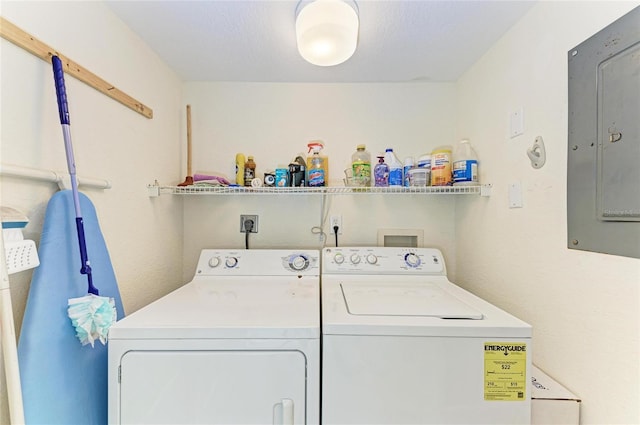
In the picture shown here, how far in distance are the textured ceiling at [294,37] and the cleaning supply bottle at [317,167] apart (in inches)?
18.7

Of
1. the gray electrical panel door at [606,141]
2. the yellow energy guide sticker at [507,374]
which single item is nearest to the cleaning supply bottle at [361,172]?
the gray electrical panel door at [606,141]

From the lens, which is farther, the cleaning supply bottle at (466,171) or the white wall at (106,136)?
the cleaning supply bottle at (466,171)

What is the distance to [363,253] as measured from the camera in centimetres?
175

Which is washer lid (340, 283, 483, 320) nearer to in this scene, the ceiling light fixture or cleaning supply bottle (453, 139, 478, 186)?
cleaning supply bottle (453, 139, 478, 186)

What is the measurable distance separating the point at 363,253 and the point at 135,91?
1533 millimetres

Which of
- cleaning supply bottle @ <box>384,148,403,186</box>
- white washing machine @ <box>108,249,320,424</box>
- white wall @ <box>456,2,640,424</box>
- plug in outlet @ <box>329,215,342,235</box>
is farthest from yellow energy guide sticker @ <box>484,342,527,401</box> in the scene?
plug in outlet @ <box>329,215,342,235</box>

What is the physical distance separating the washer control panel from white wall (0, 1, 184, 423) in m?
0.29

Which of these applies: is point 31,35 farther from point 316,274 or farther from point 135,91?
point 316,274

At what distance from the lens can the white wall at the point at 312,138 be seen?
1954 millimetres

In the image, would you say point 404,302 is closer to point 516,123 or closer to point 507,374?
point 507,374

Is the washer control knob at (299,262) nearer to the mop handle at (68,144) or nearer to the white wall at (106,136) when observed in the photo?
the white wall at (106,136)

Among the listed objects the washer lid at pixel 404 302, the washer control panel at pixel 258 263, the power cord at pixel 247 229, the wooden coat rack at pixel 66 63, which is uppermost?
the wooden coat rack at pixel 66 63

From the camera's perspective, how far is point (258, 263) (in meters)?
1.72

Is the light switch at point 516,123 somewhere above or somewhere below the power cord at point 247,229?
above
